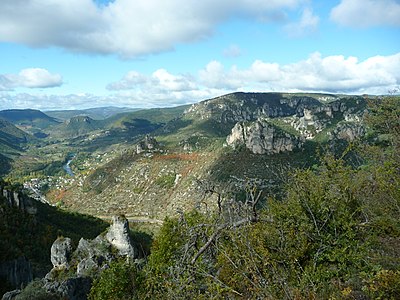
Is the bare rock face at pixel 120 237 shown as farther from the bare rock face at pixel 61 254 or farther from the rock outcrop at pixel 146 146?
the rock outcrop at pixel 146 146

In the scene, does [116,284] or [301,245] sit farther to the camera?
[116,284]

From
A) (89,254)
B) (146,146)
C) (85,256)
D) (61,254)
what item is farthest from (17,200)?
(146,146)

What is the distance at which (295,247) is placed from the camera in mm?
10086

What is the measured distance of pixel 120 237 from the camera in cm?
3612

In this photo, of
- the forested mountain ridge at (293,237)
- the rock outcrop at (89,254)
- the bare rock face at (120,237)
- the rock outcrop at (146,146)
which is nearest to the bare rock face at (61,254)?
the rock outcrop at (89,254)

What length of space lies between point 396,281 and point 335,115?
560 feet

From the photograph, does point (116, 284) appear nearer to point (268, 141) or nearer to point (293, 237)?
point (293, 237)

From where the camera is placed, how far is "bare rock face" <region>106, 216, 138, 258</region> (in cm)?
3594

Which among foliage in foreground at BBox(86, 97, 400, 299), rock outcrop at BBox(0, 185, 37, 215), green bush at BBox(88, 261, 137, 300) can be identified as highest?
foliage in foreground at BBox(86, 97, 400, 299)

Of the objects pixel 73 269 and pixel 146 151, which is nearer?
pixel 73 269

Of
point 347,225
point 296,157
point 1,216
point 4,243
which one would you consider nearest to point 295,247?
point 347,225

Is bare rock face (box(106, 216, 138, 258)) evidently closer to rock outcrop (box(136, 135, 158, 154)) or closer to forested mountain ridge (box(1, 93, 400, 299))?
forested mountain ridge (box(1, 93, 400, 299))

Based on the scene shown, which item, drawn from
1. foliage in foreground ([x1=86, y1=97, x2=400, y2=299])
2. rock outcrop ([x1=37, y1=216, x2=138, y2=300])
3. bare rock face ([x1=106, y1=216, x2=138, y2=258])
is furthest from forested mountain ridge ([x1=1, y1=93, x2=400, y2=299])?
bare rock face ([x1=106, y1=216, x2=138, y2=258])

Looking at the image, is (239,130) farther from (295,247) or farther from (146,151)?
(295,247)
